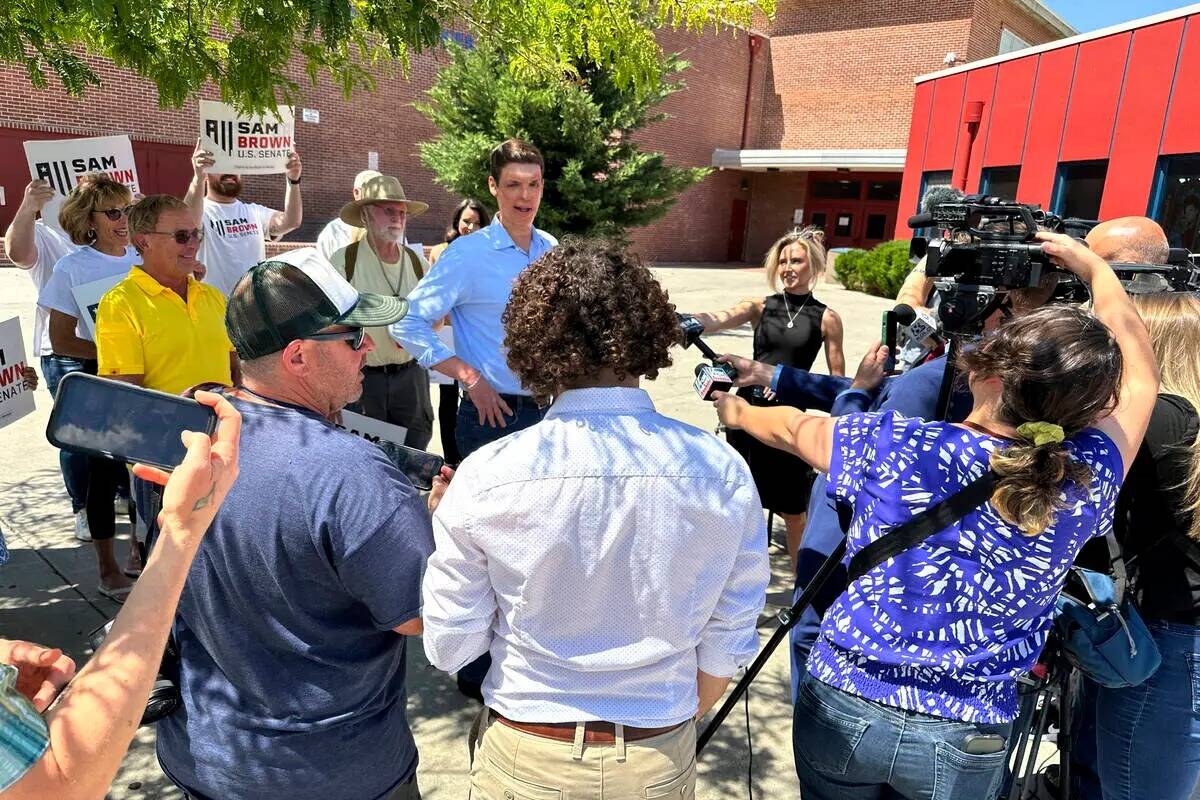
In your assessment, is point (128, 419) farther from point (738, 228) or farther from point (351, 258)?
point (738, 228)

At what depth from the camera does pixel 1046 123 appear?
14570mm

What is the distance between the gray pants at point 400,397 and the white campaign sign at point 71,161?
7.17 feet

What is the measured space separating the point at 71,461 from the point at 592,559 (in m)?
3.80

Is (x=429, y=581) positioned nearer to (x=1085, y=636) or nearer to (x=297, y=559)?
(x=297, y=559)

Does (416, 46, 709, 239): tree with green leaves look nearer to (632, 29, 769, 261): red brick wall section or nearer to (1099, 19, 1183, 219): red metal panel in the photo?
(1099, 19, 1183, 219): red metal panel

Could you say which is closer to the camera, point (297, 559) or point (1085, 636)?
point (297, 559)

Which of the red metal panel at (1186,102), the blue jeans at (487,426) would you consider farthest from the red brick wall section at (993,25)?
the blue jeans at (487,426)

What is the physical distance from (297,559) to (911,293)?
2664mm

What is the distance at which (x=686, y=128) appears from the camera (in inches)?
1065

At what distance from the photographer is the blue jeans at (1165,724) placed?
75.8 inches

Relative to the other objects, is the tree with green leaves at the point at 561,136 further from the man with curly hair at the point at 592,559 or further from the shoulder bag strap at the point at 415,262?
the man with curly hair at the point at 592,559

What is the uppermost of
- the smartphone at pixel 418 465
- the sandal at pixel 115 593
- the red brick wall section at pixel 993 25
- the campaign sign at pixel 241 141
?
the red brick wall section at pixel 993 25

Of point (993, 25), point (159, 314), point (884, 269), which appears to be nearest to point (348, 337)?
point (159, 314)

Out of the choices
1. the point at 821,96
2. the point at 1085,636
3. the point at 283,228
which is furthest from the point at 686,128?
the point at 1085,636
